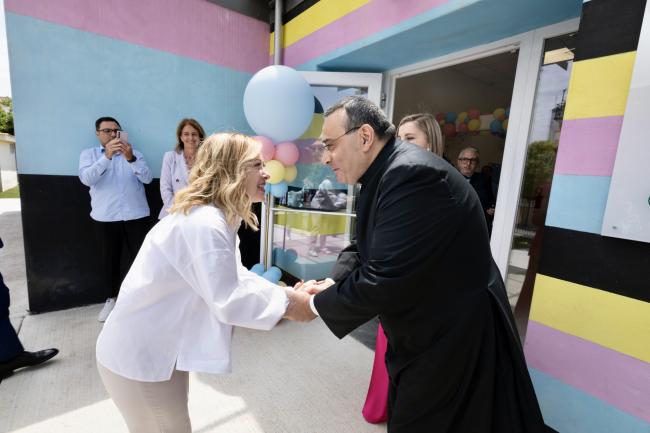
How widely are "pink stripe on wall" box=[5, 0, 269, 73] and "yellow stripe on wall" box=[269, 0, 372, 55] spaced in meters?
0.42

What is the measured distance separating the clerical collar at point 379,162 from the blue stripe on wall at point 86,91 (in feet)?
9.58

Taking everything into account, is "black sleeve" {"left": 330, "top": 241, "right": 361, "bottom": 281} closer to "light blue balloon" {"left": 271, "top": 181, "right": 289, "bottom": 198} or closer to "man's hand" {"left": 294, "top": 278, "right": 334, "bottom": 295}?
"man's hand" {"left": 294, "top": 278, "right": 334, "bottom": 295}

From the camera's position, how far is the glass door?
3109 millimetres

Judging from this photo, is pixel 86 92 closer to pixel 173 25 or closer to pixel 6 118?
pixel 173 25

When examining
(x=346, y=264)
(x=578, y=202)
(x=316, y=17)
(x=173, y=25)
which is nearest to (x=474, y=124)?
(x=316, y=17)

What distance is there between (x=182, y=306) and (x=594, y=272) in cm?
173

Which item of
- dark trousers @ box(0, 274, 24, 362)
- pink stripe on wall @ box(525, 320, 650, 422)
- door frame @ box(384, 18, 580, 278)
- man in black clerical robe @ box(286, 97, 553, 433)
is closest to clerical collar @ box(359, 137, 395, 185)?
man in black clerical robe @ box(286, 97, 553, 433)

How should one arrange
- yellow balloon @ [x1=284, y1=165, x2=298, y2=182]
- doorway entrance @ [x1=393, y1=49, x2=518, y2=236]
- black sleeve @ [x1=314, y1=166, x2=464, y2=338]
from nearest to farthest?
black sleeve @ [x1=314, y1=166, x2=464, y2=338] → yellow balloon @ [x1=284, y1=165, x2=298, y2=182] → doorway entrance @ [x1=393, y1=49, x2=518, y2=236]

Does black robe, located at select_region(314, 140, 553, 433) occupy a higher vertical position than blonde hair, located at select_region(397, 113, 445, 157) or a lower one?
lower

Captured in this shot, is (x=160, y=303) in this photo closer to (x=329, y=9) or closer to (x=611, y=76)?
(x=611, y=76)

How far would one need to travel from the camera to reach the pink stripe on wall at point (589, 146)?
1400mm

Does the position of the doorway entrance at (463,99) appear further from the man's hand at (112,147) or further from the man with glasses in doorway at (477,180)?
the man's hand at (112,147)

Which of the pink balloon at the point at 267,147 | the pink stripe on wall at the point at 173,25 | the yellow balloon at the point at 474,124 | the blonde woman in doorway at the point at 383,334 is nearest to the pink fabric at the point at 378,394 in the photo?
the blonde woman in doorway at the point at 383,334

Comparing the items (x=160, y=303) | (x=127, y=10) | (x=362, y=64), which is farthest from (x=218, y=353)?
(x=127, y=10)
